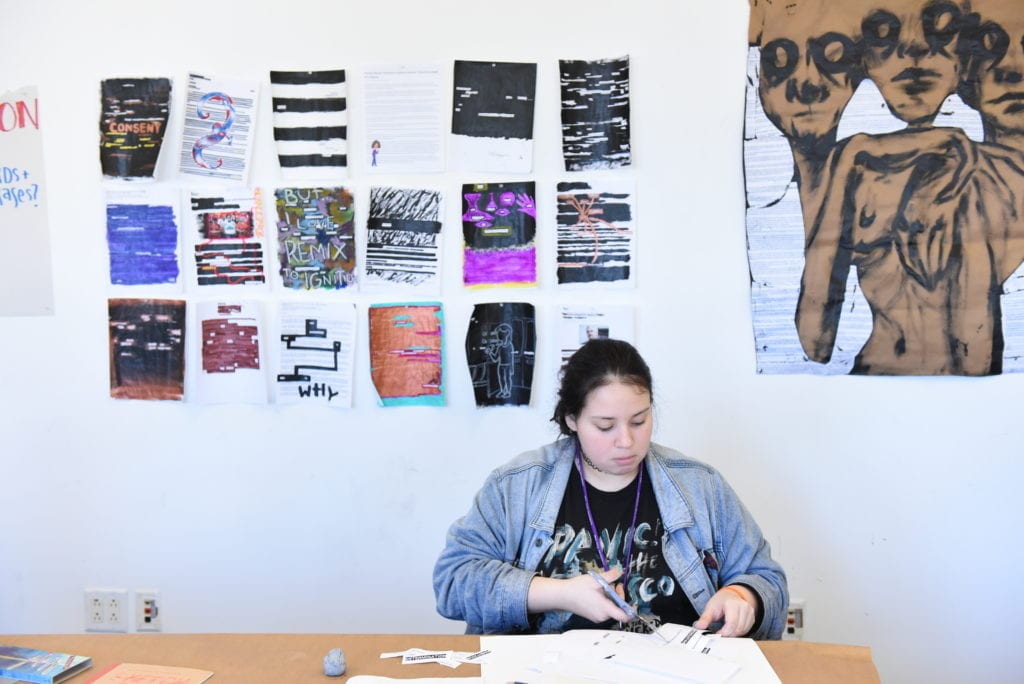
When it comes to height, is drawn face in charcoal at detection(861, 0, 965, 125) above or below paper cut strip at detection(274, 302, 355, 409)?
above

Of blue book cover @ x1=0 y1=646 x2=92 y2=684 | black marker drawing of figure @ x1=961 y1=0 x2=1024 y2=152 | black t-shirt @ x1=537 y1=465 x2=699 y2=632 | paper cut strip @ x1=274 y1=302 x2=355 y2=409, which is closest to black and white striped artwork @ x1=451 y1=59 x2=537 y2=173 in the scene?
paper cut strip @ x1=274 y1=302 x2=355 y2=409

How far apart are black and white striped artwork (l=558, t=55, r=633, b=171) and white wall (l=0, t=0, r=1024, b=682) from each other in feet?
0.12

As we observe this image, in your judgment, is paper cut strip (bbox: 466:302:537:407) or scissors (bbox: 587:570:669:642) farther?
paper cut strip (bbox: 466:302:537:407)

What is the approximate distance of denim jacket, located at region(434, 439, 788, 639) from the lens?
150 cm

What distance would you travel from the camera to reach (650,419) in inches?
63.1

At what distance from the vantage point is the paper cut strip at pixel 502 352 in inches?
85.0

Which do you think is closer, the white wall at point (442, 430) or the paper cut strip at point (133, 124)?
the white wall at point (442, 430)

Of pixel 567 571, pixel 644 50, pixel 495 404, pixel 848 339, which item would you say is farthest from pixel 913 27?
pixel 567 571

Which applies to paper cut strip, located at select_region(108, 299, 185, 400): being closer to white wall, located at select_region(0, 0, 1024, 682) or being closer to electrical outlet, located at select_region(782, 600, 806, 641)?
white wall, located at select_region(0, 0, 1024, 682)

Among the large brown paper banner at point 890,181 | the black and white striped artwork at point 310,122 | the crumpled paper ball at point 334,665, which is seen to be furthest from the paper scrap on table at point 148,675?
the large brown paper banner at point 890,181

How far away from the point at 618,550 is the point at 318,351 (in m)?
1.05

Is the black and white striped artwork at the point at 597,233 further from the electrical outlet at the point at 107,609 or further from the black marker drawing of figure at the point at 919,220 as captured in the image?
the electrical outlet at the point at 107,609

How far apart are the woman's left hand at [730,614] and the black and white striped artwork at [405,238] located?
112 centimetres

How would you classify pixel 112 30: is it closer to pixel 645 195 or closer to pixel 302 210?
pixel 302 210
